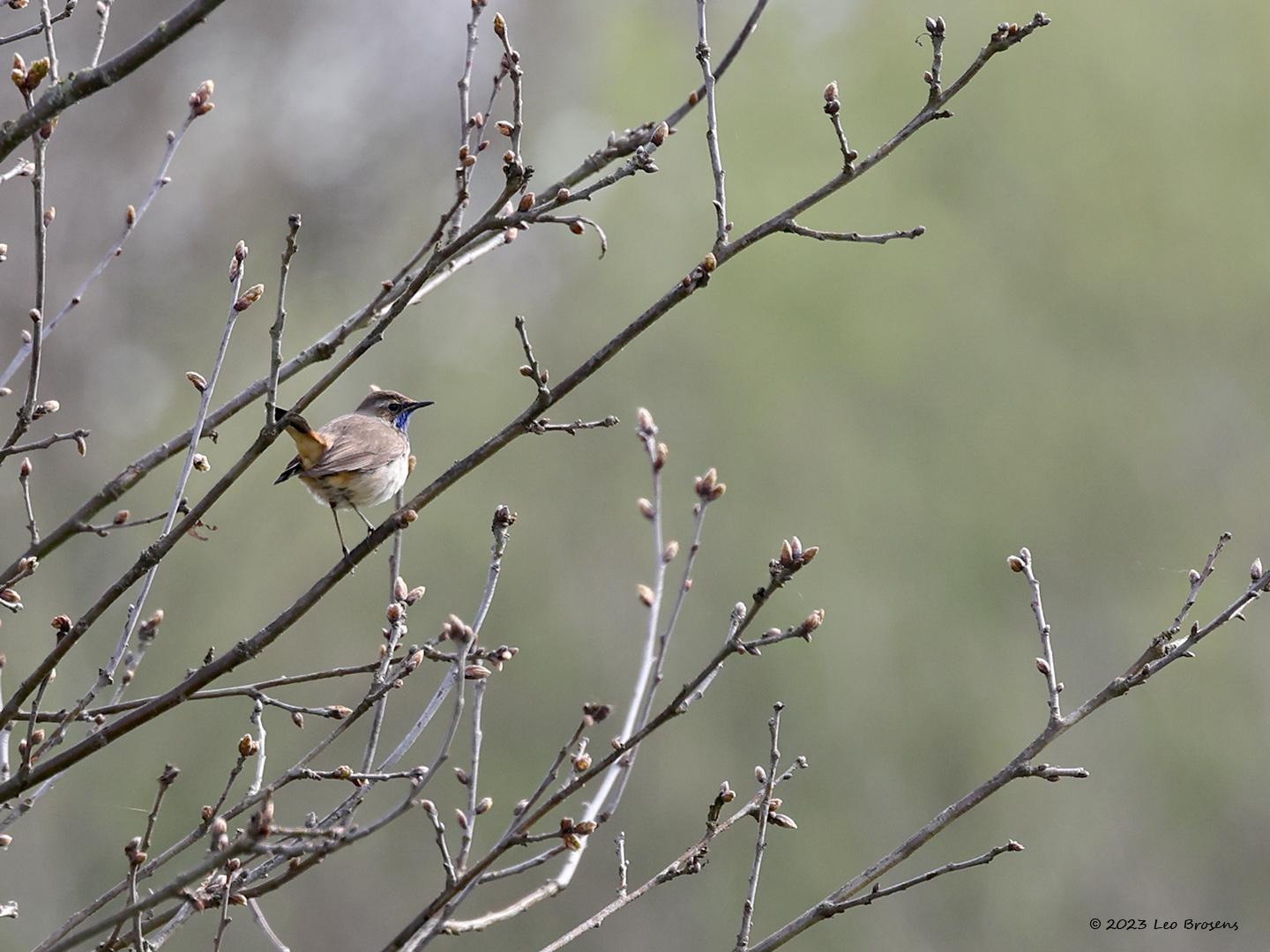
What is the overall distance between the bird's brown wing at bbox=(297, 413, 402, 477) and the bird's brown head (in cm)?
46

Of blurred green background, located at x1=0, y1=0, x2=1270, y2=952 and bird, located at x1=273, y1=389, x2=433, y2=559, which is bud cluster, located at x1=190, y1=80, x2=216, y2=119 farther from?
blurred green background, located at x1=0, y1=0, x2=1270, y2=952

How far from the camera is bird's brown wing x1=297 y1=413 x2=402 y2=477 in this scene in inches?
204

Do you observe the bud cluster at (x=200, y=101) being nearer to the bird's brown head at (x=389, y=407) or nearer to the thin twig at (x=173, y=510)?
the thin twig at (x=173, y=510)

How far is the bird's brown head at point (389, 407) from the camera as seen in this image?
Answer: 6207 mm

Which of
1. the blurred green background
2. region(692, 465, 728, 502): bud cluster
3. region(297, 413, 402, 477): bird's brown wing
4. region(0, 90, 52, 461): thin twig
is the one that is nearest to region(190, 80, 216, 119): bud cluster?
region(0, 90, 52, 461): thin twig

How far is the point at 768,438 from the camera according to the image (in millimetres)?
15508

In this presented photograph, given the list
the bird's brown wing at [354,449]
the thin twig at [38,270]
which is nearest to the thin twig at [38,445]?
the thin twig at [38,270]

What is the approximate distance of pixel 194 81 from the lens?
15547mm

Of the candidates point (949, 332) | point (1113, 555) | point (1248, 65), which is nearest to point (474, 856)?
point (1113, 555)

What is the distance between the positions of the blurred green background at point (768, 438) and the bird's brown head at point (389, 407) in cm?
484

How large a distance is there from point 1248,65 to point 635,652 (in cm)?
1028

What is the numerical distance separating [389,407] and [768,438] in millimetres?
9606

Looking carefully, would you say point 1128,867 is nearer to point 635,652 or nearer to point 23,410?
point 635,652

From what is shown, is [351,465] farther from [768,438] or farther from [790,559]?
[768,438]
